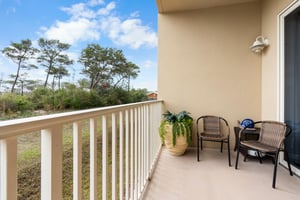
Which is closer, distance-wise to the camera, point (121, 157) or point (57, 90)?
point (121, 157)

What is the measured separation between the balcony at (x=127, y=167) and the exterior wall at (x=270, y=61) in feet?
2.79

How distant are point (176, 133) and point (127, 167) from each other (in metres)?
1.53

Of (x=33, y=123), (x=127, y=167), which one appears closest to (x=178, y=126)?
(x=127, y=167)

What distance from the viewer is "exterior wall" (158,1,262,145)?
127 inches

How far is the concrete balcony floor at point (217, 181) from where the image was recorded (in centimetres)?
179

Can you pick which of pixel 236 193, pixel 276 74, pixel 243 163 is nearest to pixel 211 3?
pixel 276 74

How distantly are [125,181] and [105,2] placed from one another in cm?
872

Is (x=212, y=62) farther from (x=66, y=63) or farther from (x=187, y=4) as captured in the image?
(x=66, y=63)

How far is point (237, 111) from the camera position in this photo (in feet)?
10.8

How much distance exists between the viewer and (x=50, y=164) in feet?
1.96

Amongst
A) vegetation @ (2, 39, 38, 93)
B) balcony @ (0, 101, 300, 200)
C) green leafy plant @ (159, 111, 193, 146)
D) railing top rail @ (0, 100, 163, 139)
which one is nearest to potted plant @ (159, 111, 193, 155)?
green leafy plant @ (159, 111, 193, 146)

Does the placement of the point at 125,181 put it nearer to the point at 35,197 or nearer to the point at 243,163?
the point at 35,197

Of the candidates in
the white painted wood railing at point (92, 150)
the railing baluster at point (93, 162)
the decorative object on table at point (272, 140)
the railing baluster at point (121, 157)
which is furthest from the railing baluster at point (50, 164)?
the decorative object on table at point (272, 140)

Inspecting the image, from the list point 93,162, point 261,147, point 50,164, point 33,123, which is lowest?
point 261,147
